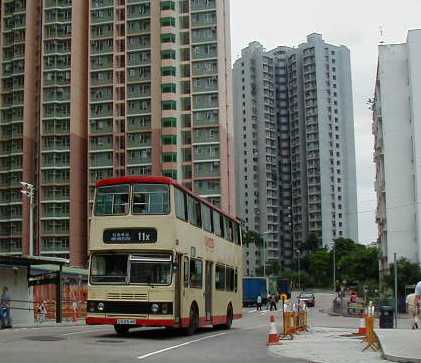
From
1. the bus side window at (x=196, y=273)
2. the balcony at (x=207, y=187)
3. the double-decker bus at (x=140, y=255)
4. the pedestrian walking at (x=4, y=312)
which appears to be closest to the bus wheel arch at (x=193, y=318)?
the double-decker bus at (x=140, y=255)

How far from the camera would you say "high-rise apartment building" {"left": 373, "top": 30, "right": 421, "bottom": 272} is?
6656cm

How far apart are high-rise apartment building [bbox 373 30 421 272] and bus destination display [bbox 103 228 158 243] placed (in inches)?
2002

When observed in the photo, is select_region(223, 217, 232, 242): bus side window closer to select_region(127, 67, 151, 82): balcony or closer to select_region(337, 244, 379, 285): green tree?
select_region(127, 67, 151, 82): balcony

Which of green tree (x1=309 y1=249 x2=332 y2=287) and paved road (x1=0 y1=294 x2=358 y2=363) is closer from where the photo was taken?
paved road (x1=0 y1=294 x2=358 y2=363)

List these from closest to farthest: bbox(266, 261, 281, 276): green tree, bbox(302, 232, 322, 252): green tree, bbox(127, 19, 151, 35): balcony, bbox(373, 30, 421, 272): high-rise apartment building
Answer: bbox(373, 30, 421, 272): high-rise apartment building < bbox(127, 19, 151, 35): balcony < bbox(302, 232, 322, 252): green tree < bbox(266, 261, 281, 276): green tree

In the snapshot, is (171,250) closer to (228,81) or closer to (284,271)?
(228,81)

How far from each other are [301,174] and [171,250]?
398 feet

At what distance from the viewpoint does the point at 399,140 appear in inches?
2672

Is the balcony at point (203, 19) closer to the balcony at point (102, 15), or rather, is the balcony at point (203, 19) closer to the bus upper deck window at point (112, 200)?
the balcony at point (102, 15)

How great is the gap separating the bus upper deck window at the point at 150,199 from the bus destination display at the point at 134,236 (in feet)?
1.85

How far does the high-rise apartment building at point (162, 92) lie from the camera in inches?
3612

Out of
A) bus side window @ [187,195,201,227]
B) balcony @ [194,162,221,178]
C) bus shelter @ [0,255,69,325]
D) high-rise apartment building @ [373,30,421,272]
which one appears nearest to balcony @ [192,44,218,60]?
balcony @ [194,162,221,178]

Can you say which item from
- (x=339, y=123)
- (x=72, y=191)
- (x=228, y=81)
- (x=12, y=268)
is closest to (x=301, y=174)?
(x=339, y=123)

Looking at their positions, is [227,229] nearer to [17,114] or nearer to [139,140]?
[139,140]
